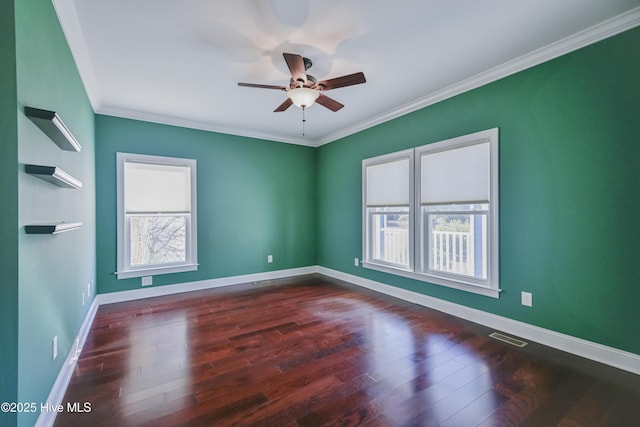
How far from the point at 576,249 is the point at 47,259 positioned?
3967 mm

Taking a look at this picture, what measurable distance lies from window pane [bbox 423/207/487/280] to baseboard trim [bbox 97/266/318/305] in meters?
2.69

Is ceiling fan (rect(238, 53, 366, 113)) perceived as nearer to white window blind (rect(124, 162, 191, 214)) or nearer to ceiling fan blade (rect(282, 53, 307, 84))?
ceiling fan blade (rect(282, 53, 307, 84))

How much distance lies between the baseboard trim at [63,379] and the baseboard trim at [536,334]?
11.7 feet

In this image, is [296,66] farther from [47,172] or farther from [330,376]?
[330,376]

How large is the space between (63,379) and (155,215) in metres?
2.62

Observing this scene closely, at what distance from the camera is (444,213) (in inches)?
139

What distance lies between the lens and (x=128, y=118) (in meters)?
4.08

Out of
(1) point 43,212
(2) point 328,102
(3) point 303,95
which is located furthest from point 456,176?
(1) point 43,212

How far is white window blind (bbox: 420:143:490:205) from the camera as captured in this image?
3.14 meters

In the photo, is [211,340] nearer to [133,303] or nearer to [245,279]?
[133,303]

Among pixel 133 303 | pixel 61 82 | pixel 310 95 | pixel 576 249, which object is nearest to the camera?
pixel 61 82

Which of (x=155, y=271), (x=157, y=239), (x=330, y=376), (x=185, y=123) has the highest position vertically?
(x=185, y=123)

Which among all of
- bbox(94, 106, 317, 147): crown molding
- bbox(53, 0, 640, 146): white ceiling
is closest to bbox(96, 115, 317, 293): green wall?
bbox(94, 106, 317, 147): crown molding

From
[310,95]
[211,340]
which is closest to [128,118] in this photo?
[310,95]
